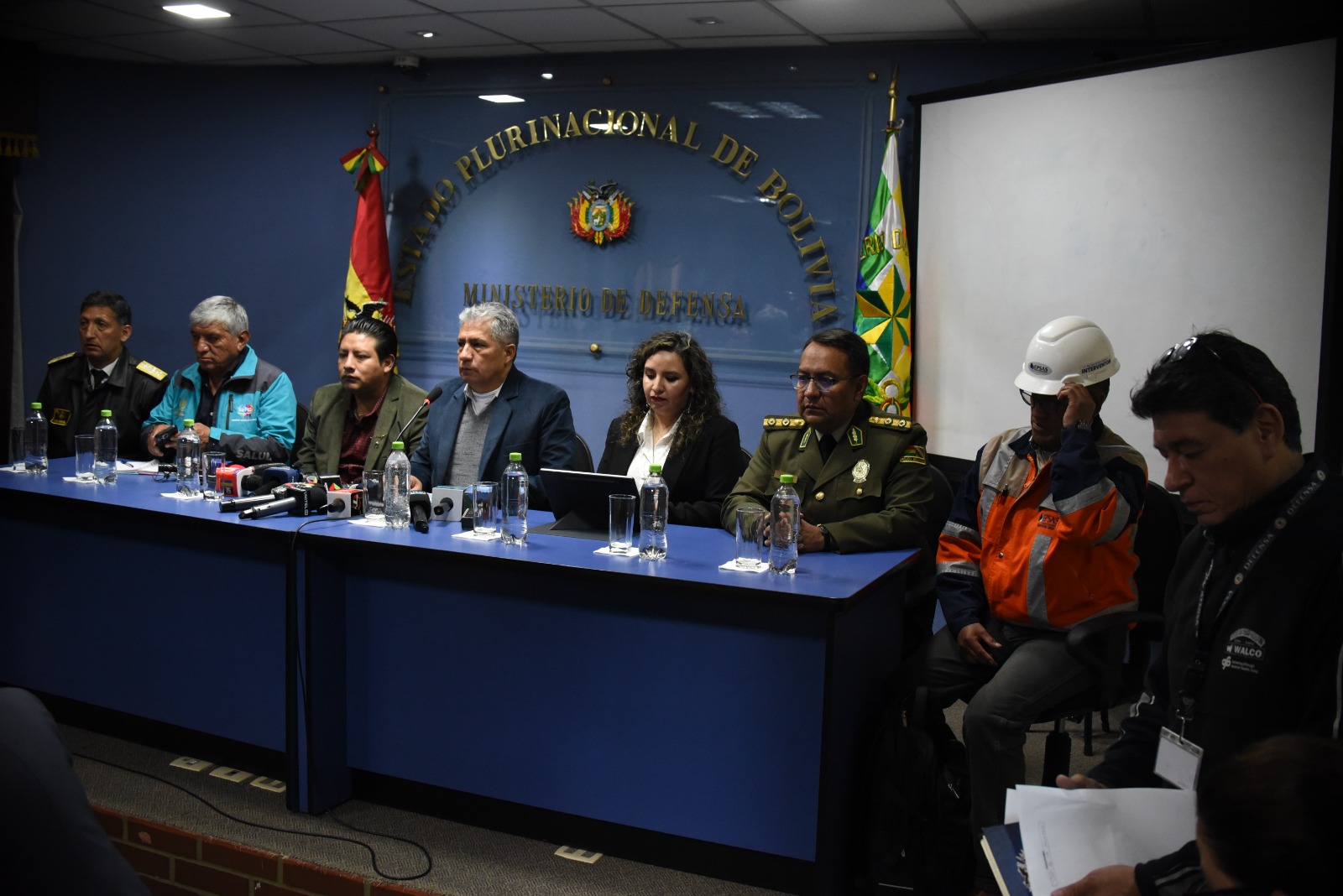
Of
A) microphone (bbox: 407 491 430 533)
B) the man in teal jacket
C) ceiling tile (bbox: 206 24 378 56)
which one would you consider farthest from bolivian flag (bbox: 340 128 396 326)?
microphone (bbox: 407 491 430 533)

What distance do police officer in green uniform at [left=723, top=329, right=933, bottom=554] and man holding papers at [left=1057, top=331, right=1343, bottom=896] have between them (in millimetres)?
1338

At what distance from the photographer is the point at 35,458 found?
3771 mm

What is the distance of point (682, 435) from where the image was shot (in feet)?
11.8

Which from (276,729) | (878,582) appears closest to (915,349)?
(878,582)

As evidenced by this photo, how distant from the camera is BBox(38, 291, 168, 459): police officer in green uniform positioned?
4.52m

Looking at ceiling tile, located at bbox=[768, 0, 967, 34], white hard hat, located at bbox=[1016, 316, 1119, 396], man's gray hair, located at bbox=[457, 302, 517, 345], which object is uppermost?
ceiling tile, located at bbox=[768, 0, 967, 34]

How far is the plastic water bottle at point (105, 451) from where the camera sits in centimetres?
367

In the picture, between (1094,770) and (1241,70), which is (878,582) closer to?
(1094,770)

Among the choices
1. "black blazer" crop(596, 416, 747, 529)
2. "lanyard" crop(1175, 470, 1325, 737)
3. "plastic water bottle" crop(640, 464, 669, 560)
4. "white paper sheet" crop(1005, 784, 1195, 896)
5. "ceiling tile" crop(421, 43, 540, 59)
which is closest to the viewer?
"white paper sheet" crop(1005, 784, 1195, 896)

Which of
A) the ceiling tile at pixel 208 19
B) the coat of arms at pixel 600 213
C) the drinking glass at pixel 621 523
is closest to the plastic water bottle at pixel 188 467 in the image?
the drinking glass at pixel 621 523

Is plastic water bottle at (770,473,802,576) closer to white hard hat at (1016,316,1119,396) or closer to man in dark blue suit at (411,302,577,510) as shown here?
white hard hat at (1016,316,1119,396)

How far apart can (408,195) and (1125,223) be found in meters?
3.79

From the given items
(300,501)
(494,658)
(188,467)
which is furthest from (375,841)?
(188,467)

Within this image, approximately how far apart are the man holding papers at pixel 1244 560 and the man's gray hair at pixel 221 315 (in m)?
3.54
